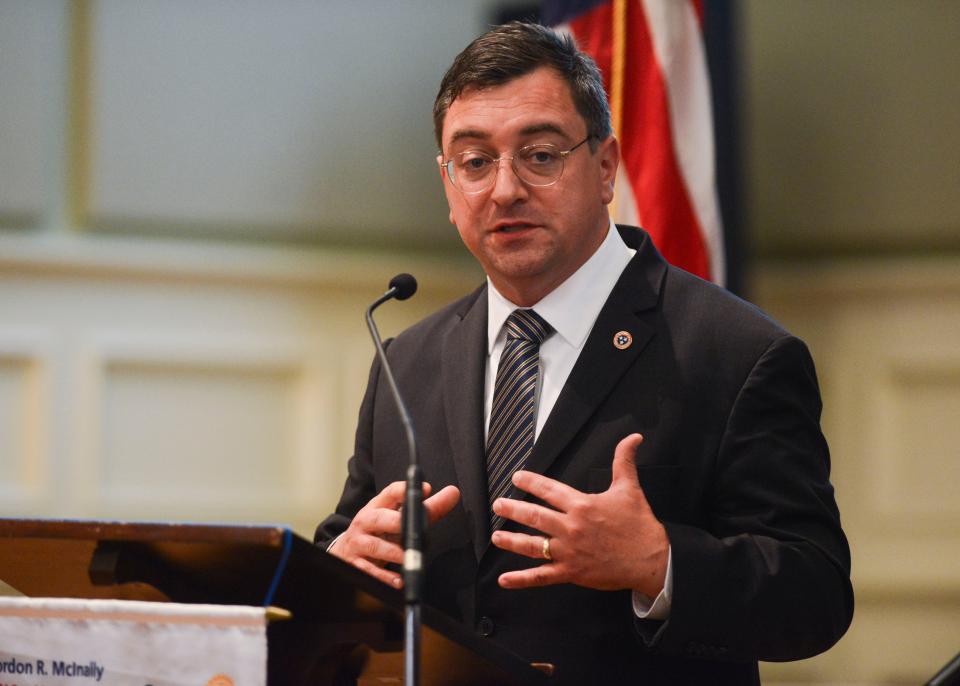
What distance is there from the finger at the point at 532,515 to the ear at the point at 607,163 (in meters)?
0.79

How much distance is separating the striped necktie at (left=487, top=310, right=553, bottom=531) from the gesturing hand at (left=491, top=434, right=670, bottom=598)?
12.5 inches

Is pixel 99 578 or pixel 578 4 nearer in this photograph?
pixel 99 578

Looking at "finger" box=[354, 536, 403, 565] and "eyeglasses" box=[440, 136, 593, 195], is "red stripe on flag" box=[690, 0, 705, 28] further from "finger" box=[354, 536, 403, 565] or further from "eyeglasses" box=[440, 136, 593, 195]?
"finger" box=[354, 536, 403, 565]

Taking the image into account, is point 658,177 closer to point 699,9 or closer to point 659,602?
point 699,9

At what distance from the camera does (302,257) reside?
4.11m

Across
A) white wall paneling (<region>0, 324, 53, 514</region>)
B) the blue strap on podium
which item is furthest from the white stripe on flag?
white wall paneling (<region>0, 324, 53, 514</region>)

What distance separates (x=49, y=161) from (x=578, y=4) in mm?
1822

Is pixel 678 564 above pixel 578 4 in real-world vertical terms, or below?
below

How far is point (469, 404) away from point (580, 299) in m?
0.27

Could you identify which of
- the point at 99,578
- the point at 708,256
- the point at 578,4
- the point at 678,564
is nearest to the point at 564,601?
the point at 678,564

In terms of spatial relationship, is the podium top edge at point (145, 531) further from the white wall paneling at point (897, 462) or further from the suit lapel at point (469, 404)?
the white wall paneling at point (897, 462)

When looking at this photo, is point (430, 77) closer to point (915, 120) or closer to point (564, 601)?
point (915, 120)

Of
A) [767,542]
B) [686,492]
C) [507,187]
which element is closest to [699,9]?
[507,187]

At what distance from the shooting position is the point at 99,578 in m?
1.44
